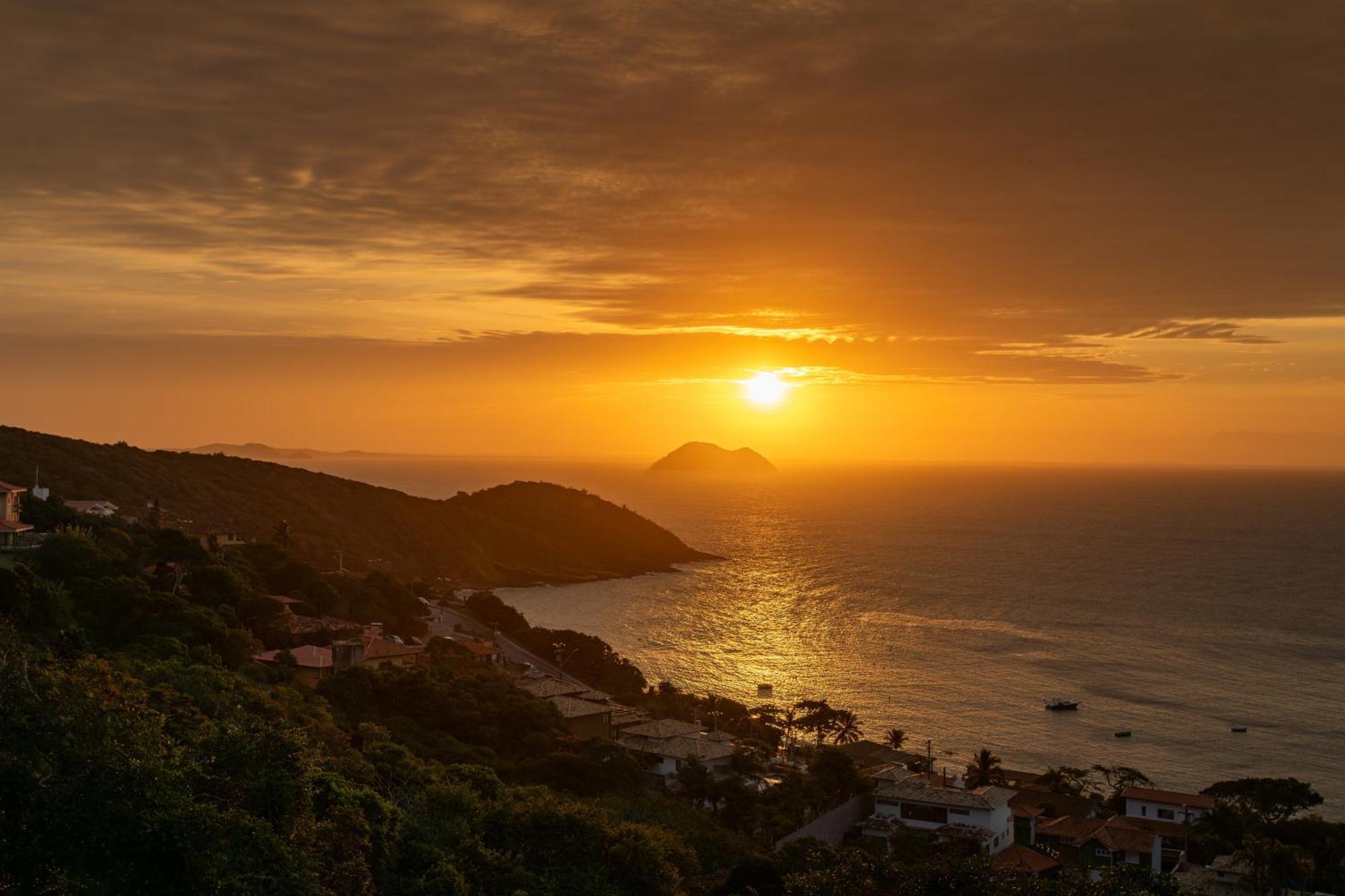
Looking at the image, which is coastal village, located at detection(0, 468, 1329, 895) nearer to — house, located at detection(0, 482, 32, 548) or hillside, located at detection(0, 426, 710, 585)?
house, located at detection(0, 482, 32, 548)

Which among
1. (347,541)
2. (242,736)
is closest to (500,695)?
(242,736)

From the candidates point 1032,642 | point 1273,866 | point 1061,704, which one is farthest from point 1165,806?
point 1032,642

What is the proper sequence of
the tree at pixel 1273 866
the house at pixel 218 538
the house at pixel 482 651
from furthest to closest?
the house at pixel 482 651, the house at pixel 218 538, the tree at pixel 1273 866

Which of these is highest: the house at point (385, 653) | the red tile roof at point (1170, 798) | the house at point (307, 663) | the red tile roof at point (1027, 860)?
the house at point (307, 663)

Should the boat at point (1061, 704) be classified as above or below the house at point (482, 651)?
below

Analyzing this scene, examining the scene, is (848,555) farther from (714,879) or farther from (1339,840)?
(714,879)

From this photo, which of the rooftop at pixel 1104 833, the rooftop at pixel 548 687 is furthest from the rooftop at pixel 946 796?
the rooftop at pixel 548 687

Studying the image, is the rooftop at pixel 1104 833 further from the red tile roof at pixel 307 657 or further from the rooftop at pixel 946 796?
the red tile roof at pixel 307 657
